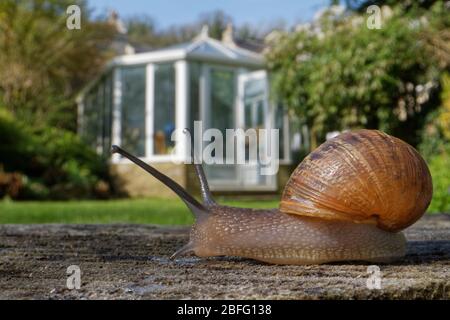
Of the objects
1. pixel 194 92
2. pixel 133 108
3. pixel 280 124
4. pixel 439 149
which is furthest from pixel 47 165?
pixel 439 149

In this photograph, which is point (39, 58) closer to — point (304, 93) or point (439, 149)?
point (304, 93)

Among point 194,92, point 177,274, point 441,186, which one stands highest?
point 194,92

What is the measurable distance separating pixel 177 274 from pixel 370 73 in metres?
10.3

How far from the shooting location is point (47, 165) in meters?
13.2

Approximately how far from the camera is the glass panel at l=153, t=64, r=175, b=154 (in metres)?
14.1

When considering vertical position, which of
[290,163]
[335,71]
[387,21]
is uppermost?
[387,21]

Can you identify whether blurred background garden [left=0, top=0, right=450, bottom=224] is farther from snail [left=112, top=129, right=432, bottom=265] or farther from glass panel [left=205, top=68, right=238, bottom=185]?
snail [left=112, top=129, right=432, bottom=265]

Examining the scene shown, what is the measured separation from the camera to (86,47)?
19375 millimetres

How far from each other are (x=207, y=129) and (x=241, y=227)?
11665 mm

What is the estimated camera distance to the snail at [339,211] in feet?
6.68

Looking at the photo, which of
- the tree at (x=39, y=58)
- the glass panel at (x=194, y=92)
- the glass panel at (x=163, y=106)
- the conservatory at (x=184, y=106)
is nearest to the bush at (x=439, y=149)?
the conservatory at (x=184, y=106)

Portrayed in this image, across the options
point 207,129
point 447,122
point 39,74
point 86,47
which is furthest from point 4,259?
point 86,47

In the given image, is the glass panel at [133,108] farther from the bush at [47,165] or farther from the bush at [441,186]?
the bush at [441,186]

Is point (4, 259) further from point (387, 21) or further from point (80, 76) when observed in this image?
point (80, 76)
